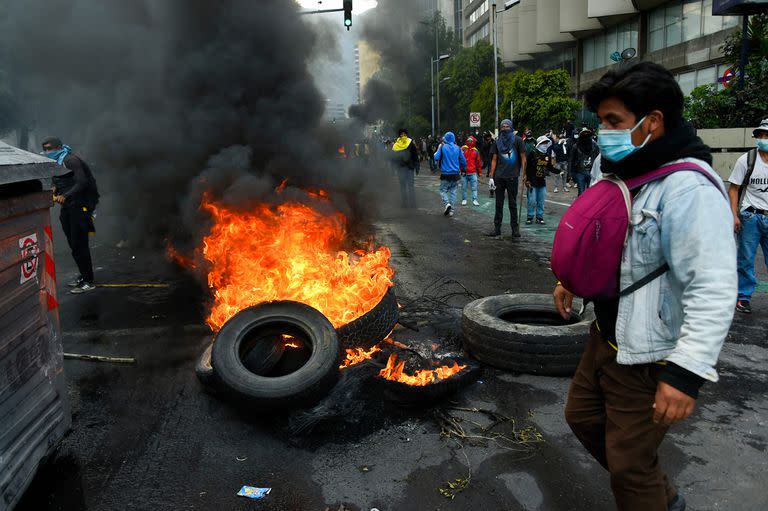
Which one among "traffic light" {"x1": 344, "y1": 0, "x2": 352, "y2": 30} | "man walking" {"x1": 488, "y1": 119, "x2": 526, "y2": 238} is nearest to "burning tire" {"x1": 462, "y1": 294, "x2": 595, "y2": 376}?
"man walking" {"x1": 488, "y1": 119, "x2": 526, "y2": 238}

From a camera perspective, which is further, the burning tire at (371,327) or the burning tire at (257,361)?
the burning tire at (371,327)

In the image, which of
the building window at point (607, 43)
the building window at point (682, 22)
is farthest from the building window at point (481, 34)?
the building window at point (682, 22)

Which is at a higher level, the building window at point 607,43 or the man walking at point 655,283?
the building window at point 607,43

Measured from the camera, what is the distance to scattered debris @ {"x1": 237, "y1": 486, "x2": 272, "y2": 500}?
309cm

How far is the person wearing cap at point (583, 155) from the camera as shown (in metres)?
12.8

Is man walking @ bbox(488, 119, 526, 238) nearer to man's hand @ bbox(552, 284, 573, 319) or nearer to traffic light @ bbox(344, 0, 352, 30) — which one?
traffic light @ bbox(344, 0, 352, 30)

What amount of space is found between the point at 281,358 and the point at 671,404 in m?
3.18

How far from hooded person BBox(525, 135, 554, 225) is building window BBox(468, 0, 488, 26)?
55.7 metres

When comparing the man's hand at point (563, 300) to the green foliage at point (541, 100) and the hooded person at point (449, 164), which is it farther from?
the green foliage at point (541, 100)

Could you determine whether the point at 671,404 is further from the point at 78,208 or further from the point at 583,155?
the point at 583,155

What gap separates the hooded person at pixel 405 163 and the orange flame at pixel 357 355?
36.9 ft

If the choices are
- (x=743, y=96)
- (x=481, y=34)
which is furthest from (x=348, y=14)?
(x=481, y=34)

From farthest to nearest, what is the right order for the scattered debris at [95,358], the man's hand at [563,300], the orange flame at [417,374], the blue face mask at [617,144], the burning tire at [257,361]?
1. the scattered debris at [95,358]
2. the burning tire at [257,361]
3. the orange flame at [417,374]
4. the man's hand at [563,300]
5. the blue face mask at [617,144]

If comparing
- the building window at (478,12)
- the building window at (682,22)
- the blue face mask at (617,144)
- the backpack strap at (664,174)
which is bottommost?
the backpack strap at (664,174)
